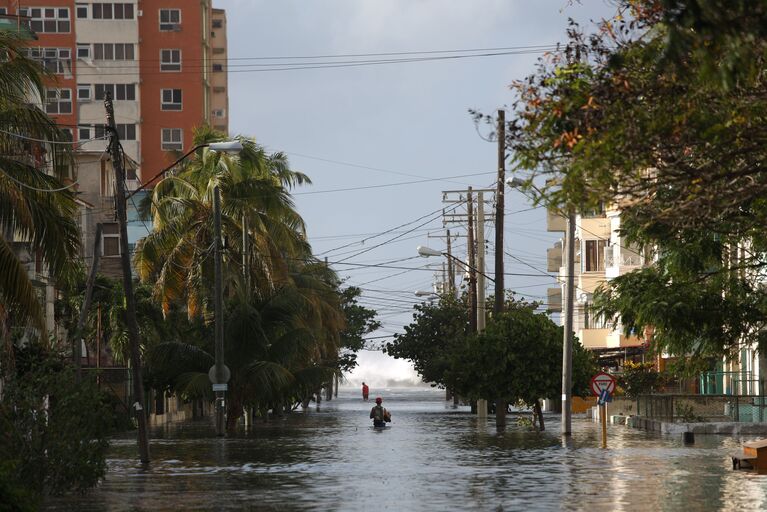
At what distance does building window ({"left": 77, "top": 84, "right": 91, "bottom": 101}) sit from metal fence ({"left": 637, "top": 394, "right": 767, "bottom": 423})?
6156cm

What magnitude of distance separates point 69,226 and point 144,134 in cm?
8282

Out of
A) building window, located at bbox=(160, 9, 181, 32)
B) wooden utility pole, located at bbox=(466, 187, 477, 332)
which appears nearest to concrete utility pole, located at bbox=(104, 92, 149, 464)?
wooden utility pole, located at bbox=(466, 187, 477, 332)

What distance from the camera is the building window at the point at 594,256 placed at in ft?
266

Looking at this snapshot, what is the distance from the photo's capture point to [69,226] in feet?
88.8

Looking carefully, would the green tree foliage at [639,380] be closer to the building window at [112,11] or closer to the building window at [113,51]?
the building window at [113,51]

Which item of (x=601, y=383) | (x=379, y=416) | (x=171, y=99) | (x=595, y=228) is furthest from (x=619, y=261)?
(x=171, y=99)

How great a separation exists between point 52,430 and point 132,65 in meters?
86.8

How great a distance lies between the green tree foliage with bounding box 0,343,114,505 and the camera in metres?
23.0

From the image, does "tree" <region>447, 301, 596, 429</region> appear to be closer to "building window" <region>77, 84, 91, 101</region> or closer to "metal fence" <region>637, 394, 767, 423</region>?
"metal fence" <region>637, 394, 767, 423</region>

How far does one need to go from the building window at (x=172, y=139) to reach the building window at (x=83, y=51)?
7.28m

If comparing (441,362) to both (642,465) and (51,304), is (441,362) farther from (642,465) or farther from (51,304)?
(642,465)

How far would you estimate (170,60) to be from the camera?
109 m

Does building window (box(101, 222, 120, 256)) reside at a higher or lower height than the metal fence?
higher

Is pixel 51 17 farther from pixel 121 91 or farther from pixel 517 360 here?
pixel 517 360
